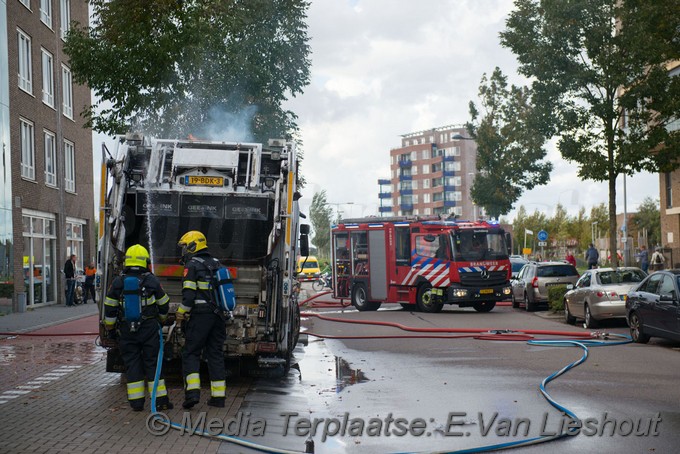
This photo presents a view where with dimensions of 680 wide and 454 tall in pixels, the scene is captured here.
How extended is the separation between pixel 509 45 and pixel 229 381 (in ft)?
61.5

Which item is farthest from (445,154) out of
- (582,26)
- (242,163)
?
(242,163)

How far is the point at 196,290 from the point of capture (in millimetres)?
9578

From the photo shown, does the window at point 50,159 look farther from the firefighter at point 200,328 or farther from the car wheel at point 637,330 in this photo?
the firefighter at point 200,328

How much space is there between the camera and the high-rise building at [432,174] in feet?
432

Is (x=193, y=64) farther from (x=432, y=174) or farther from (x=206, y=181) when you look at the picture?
(x=432, y=174)

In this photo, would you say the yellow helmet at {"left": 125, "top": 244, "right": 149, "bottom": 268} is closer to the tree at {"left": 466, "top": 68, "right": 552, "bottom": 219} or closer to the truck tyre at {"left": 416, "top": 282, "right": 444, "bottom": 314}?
the truck tyre at {"left": 416, "top": 282, "right": 444, "bottom": 314}

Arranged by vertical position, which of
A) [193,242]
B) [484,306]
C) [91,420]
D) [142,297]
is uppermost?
[193,242]

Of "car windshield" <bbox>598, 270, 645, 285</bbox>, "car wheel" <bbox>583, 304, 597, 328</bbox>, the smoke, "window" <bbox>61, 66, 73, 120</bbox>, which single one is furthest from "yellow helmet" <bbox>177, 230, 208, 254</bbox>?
"window" <bbox>61, 66, 73, 120</bbox>

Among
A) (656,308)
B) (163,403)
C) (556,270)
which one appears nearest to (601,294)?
(656,308)

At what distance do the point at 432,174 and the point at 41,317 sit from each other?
368ft

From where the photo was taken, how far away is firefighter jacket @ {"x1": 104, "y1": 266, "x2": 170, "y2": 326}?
9492 millimetres

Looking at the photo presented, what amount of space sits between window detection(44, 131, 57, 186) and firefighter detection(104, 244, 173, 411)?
25047 mm

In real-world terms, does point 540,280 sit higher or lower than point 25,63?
lower

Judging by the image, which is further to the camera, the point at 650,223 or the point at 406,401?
the point at 650,223
